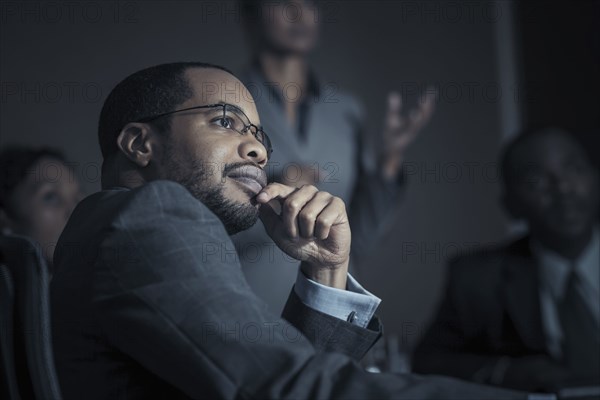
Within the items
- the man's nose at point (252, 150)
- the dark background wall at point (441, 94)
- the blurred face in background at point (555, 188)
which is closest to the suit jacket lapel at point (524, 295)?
the blurred face in background at point (555, 188)

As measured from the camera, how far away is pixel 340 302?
911mm

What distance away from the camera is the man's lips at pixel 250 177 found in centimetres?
85

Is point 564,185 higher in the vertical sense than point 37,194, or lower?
lower

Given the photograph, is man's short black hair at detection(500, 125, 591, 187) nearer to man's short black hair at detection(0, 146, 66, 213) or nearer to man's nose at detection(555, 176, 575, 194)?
man's nose at detection(555, 176, 575, 194)

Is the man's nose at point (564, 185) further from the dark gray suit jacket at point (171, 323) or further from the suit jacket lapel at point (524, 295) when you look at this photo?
the dark gray suit jacket at point (171, 323)

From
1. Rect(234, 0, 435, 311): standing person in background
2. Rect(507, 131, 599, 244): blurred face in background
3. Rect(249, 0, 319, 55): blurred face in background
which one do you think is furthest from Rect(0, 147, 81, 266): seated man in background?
Rect(507, 131, 599, 244): blurred face in background

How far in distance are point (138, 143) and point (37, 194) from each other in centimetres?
80

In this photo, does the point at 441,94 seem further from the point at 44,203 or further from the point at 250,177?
the point at 250,177

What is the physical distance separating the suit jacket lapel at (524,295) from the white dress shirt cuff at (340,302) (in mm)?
1282

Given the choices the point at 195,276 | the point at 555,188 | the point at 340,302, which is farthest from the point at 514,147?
the point at 195,276

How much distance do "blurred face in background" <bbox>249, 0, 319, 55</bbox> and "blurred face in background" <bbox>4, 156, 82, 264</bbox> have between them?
0.66 meters

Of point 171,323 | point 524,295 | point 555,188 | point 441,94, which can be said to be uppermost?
point 171,323

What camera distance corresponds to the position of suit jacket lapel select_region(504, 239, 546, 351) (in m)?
2.07

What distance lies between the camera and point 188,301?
626mm
